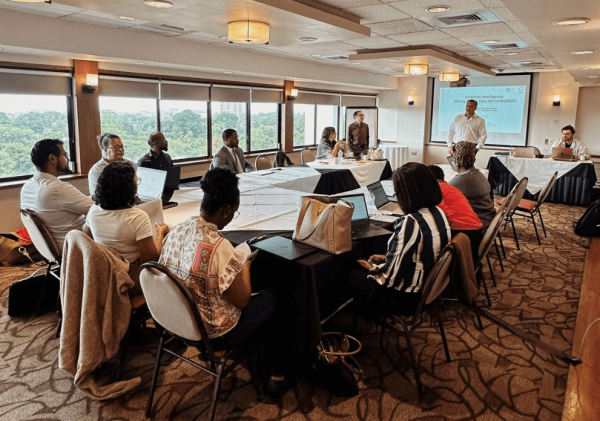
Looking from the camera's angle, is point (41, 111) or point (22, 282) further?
point (41, 111)

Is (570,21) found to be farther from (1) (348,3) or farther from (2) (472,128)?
(2) (472,128)

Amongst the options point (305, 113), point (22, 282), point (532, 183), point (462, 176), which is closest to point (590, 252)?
point (462, 176)

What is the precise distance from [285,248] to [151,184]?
174 centimetres

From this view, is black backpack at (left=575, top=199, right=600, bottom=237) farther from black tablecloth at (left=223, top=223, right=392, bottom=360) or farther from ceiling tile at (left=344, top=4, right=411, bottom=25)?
black tablecloth at (left=223, top=223, right=392, bottom=360)

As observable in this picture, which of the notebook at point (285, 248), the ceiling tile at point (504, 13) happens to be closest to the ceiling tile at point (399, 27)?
the ceiling tile at point (504, 13)

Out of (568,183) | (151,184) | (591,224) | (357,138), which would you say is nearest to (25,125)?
(151,184)

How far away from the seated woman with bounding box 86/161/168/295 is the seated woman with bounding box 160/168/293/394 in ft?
1.63

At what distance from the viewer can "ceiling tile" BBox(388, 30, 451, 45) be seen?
564 centimetres

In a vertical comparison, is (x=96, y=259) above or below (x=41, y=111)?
below

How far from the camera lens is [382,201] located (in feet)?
12.1

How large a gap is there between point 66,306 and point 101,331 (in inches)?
8.7

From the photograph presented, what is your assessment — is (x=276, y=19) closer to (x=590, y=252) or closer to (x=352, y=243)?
(x=352, y=243)

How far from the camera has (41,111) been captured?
590 centimetres

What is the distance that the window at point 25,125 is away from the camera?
220 inches
